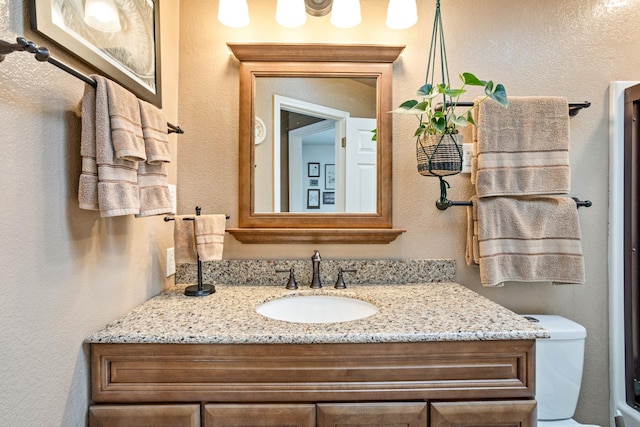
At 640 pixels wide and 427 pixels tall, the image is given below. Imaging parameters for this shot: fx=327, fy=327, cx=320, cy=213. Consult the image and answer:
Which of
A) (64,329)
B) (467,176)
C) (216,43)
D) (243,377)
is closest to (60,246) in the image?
(64,329)

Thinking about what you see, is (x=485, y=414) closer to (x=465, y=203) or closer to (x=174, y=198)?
(x=465, y=203)

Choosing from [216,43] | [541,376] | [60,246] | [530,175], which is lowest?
[541,376]

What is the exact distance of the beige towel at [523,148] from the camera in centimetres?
131

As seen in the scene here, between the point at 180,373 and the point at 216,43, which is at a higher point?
the point at 216,43

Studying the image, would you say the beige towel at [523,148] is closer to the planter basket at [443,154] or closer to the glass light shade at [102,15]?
the planter basket at [443,154]

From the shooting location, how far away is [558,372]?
1.26 meters

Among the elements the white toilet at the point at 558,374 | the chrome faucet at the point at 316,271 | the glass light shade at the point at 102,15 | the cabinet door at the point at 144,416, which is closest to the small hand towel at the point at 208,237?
the chrome faucet at the point at 316,271

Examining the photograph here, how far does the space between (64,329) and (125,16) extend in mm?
942

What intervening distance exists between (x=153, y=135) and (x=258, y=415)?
865 millimetres

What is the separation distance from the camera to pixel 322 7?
4.63ft

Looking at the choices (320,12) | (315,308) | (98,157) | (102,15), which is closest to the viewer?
(98,157)

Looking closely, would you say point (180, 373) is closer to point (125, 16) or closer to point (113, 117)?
point (113, 117)

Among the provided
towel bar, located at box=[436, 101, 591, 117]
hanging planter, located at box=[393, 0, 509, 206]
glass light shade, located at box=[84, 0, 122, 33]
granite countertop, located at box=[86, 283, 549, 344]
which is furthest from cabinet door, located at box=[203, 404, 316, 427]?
towel bar, located at box=[436, 101, 591, 117]

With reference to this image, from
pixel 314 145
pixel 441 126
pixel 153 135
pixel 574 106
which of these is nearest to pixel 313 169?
pixel 314 145
